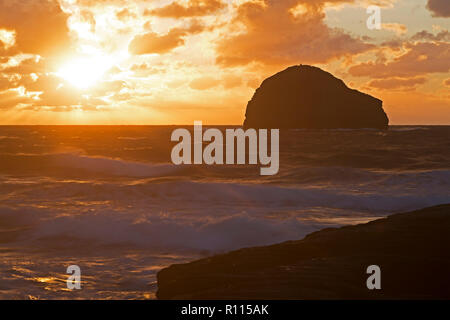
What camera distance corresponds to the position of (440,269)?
5797mm

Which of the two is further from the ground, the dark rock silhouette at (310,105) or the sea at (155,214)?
the dark rock silhouette at (310,105)

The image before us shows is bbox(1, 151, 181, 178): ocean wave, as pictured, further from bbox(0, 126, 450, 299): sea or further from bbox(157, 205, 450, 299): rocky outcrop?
bbox(157, 205, 450, 299): rocky outcrop

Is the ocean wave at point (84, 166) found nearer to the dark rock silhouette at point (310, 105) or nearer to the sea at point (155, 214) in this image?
the sea at point (155, 214)

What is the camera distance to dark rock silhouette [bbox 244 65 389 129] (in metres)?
134

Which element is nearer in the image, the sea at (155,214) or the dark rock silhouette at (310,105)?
the sea at (155,214)

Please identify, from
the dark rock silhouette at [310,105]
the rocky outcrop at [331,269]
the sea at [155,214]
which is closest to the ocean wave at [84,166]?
the sea at [155,214]

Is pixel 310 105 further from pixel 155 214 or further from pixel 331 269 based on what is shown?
pixel 331 269

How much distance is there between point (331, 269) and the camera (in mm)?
5848

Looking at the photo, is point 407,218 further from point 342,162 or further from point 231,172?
point 342,162

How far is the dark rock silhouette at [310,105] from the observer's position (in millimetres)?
133875

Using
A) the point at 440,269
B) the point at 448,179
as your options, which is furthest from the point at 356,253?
the point at 448,179

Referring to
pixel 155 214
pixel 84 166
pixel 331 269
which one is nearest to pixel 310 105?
pixel 84 166

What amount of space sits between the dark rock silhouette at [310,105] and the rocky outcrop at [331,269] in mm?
127373

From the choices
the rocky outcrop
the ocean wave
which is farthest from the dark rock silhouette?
the rocky outcrop
